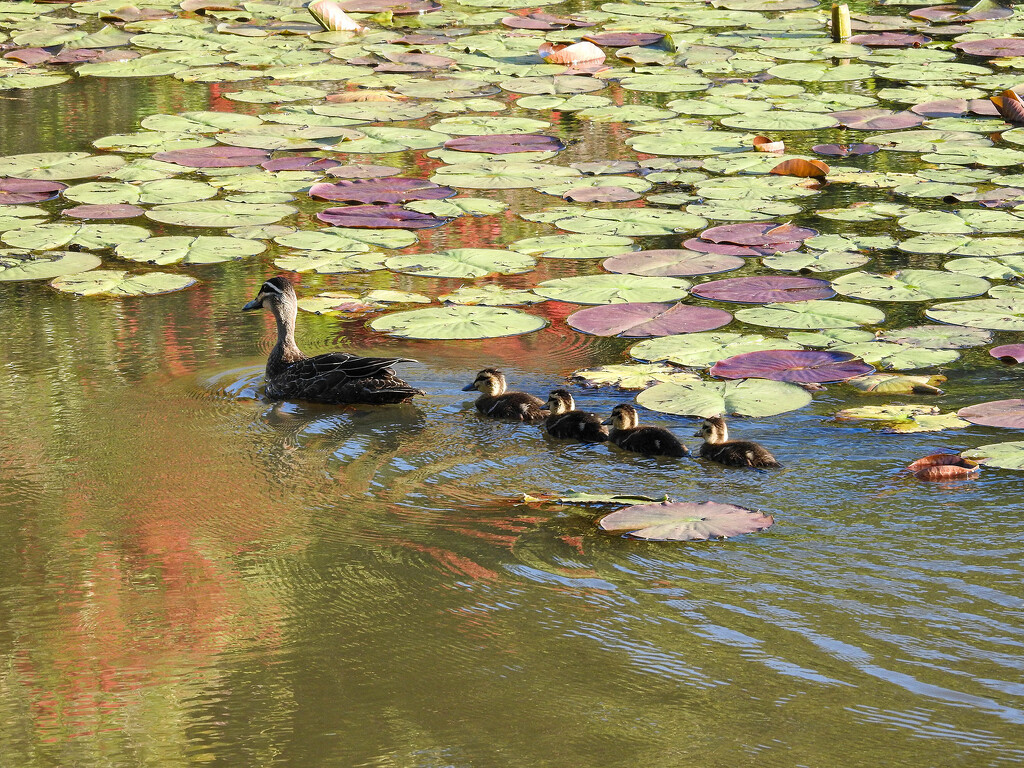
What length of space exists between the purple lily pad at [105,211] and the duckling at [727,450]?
15.2 feet

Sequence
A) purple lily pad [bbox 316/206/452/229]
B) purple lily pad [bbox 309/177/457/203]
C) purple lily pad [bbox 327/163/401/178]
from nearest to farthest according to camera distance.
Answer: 1. purple lily pad [bbox 316/206/452/229]
2. purple lily pad [bbox 309/177/457/203]
3. purple lily pad [bbox 327/163/401/178]

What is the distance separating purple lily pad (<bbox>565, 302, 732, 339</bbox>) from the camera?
656 centimetres

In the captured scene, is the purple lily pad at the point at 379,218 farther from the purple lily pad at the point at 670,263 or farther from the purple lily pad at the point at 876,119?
the purple lily pad at the point at 876,119

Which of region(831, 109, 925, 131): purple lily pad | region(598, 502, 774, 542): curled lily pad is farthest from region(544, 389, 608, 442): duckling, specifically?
region(831, 109, 925, 131): purple lily pad

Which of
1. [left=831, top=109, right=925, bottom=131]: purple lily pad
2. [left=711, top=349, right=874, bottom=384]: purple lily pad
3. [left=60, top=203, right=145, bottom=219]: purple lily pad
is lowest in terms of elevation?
[left=711, top=349, right=874, bottom=384]: purple lily pad

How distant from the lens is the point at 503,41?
13773mm

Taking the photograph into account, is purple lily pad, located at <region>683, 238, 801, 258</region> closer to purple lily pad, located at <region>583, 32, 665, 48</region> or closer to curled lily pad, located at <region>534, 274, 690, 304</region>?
curled lily pad, located at <region>534, 274, 690, 304</region>

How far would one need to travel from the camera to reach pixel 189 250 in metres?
7.87

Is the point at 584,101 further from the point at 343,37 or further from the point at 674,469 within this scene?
the point at 674,469

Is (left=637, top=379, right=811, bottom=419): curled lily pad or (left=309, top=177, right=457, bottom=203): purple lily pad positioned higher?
(left=309, top=177, right=457, bottom=203): purple lily pad

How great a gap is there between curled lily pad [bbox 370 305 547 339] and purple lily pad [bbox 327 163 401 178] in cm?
262

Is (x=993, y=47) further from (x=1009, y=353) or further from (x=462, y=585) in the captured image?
(x=462, y=585)

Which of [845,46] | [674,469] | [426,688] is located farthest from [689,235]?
[845,46]

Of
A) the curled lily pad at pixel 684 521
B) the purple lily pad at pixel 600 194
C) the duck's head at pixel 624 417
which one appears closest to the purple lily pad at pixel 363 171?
the purple lily pad at pixel 600 194
